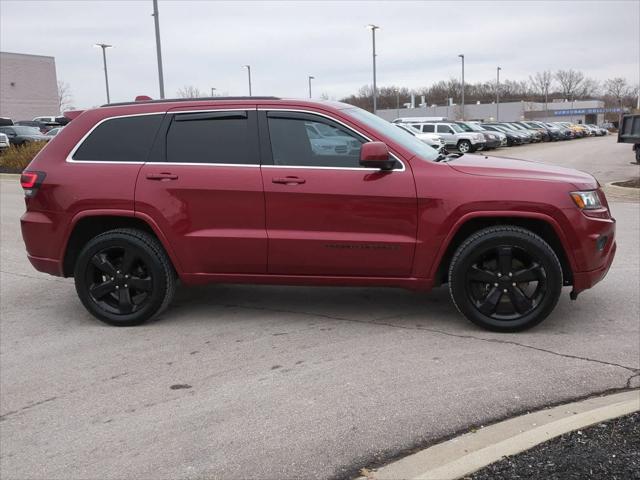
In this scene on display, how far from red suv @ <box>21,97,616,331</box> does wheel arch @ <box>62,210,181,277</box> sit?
13mm

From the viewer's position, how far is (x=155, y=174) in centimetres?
501

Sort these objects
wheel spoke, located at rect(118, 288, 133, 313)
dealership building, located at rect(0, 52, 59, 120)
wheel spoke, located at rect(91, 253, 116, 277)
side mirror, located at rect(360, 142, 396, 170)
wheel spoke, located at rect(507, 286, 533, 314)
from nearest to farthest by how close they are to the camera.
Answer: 1. side mirror, located at rect(360, 142, 396, 170)
2. wheel spoke, located at rect(507, 286, 533, 314)
3. wheel spoke, located at rect(91, 253, 116, 277)
4. wheel spoke, located at rect(118, 288, 133, 313)
5. dealership building, located at rect(0, 52, 59, 120)

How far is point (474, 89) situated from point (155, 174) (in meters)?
134

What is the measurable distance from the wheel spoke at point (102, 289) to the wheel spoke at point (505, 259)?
124 inches

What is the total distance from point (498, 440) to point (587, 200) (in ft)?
7.50

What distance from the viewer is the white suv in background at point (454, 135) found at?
34.9 meters

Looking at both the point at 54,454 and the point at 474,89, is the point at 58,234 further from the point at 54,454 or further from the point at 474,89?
the point at 474,89

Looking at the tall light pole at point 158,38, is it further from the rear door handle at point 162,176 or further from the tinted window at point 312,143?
the tinted window at point 312,143

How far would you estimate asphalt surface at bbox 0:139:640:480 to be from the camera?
10.7ft

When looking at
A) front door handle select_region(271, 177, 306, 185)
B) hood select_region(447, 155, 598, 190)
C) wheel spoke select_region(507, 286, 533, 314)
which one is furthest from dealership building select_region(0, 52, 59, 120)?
wheel spoke select_region(507, 286, 533, 314)

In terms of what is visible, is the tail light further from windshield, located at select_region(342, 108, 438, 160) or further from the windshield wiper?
the windshield wiper

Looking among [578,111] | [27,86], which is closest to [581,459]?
[27,86]

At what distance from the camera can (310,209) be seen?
483 centimetres

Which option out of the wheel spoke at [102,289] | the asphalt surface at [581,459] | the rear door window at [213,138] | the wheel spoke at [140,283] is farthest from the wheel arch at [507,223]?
the wheel spoke at [102,289]
